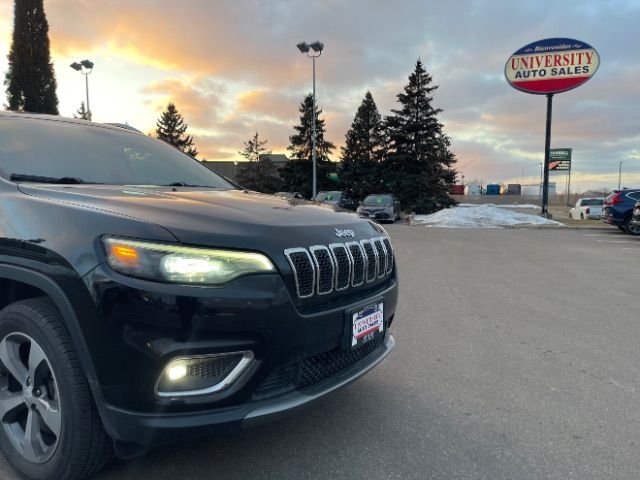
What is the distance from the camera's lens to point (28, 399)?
2332 millimetres

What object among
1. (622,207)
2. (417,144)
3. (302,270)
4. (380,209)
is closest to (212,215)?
(302,270)

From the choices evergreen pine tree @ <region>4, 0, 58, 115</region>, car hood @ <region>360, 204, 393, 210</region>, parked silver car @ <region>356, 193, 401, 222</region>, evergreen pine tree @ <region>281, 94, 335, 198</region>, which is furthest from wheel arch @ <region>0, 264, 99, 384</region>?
evergreen pine tree @ <region>281, 94, 335, 198</region>

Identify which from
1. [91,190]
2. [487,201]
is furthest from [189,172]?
[487,201]

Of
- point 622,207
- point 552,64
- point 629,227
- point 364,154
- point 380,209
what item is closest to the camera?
point 629,227

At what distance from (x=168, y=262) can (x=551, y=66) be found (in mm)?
26134

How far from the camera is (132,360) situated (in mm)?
1934

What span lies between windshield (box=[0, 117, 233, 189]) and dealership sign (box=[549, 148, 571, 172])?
63.2m

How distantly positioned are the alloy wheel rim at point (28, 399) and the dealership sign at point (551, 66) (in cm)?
2595

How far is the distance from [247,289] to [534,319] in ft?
14.4

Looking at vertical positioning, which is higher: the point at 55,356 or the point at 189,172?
the point at 189,172

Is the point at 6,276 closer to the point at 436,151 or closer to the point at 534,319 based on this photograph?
the point at 534,319

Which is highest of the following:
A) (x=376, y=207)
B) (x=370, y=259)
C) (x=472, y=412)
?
(x=370, y=259)

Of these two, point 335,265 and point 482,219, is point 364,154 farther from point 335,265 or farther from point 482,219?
point 335,265

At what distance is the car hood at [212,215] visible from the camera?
2135 mm
